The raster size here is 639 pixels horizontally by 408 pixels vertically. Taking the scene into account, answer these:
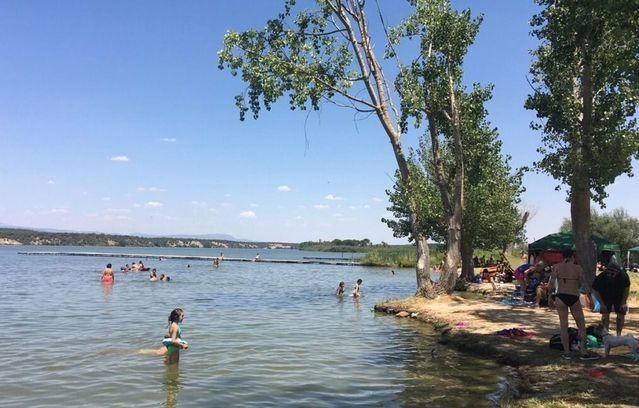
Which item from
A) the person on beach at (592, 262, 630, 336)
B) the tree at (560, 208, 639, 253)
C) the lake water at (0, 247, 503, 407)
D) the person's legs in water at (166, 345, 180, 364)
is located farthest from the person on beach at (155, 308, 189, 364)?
the tree at (560, 208, 639, 253)

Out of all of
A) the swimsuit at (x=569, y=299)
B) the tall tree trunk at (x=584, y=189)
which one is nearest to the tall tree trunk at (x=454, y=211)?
the tall tree trunk at (x=584, y=189)

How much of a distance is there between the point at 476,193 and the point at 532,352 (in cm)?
1858

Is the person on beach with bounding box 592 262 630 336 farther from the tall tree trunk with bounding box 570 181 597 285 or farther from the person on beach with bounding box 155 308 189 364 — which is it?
the person on beach with bounding box 155 308 189 364

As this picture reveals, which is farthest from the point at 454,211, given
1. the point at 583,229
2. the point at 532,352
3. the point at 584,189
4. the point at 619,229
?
the point at 619,229

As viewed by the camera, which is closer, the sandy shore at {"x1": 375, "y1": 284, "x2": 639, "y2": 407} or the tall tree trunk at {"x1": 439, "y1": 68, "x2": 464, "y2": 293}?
the sandy shore at {"x1": 375, "y1": 284, "x2": 639, "y2": 407}

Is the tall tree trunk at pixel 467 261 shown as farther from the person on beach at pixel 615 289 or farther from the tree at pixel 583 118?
the person on beach at pixel 615 289

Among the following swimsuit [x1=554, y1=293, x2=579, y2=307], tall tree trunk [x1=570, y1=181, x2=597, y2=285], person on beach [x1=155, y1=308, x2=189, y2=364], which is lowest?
person on beach [x1=155, y1=308, x2=189, y2=364]

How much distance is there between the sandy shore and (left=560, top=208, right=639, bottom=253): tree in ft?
154

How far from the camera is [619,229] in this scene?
61.8 metres

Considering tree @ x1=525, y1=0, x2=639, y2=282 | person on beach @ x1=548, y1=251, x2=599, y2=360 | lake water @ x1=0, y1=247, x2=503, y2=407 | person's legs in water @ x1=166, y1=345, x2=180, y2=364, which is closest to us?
lake water @ x1=0, y1=247, x2=503, y2=407

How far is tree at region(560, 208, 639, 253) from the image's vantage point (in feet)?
201

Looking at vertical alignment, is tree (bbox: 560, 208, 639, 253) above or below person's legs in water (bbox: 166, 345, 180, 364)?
above

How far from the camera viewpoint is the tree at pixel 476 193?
22.6 meters

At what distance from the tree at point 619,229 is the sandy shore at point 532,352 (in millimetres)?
46933
